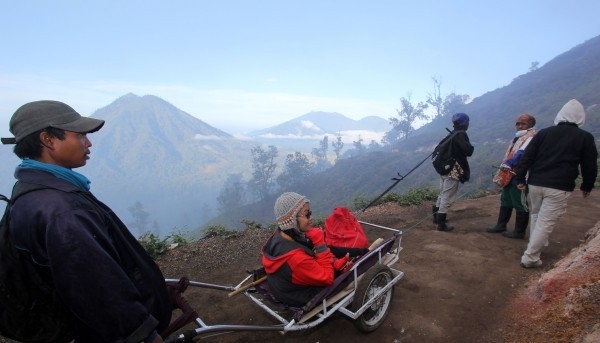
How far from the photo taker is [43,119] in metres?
1.73

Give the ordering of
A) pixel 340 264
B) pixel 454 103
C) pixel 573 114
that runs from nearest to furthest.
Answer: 1. pixel 340 264
2. pixel 573 114
3. pixel 454 103

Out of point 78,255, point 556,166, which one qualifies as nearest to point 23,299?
point 78,255

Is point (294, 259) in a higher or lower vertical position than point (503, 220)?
higher

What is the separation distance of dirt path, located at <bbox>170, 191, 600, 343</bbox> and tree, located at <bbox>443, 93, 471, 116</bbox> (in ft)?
365

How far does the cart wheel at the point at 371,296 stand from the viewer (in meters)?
3.35

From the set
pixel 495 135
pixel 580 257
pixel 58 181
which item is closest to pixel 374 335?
pixel 580 257

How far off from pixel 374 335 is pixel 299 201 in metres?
1.84

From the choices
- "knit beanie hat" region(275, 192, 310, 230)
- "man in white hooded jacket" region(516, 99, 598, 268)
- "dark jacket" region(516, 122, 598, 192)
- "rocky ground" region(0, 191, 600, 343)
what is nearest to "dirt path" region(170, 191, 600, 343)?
"rocky ground" region(0, 191, 600, 343)

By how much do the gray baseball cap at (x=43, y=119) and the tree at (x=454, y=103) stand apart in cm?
11738

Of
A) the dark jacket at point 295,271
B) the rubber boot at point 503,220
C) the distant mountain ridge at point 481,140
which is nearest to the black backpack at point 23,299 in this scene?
the dark jacket at point 295,271

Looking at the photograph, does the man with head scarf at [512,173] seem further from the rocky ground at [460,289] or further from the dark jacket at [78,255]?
the dark jacket at [78,255]

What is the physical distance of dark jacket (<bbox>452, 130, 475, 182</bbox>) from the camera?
5910mm

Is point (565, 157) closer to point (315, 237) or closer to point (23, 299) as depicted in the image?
point (315, 237)

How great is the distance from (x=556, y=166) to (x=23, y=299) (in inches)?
227
